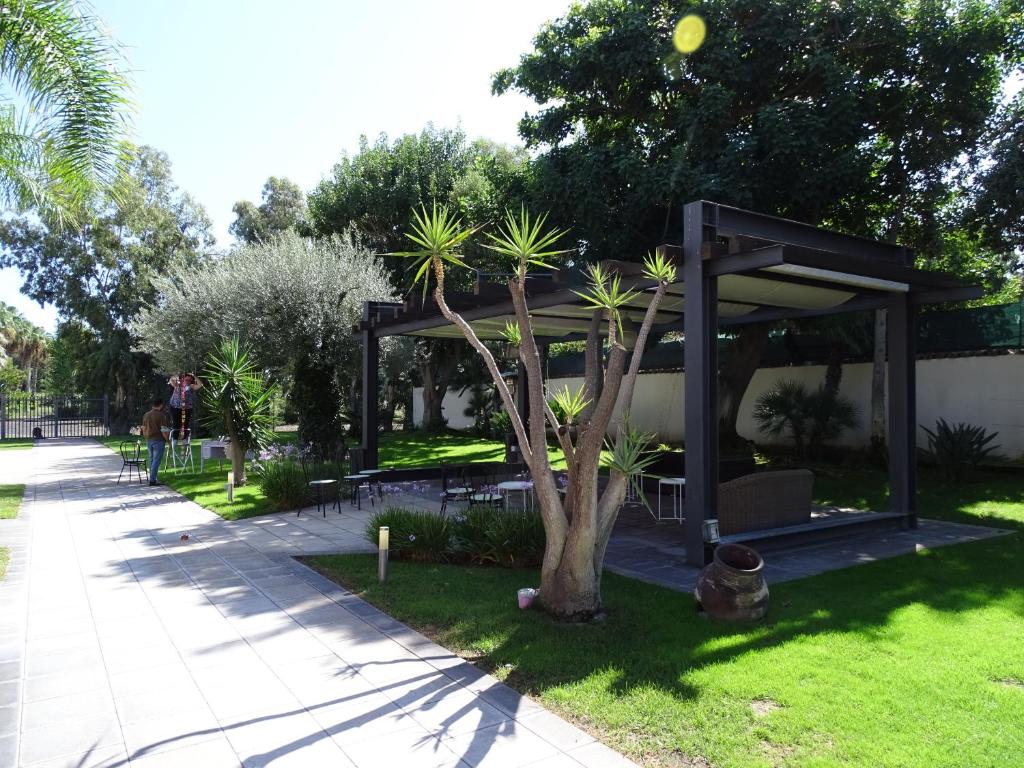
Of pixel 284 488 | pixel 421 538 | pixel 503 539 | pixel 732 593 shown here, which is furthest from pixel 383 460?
pixel 732 593

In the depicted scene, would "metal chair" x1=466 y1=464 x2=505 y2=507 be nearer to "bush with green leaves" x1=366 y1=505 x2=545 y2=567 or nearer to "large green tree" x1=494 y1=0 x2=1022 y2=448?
"bush with green leaves" x1=366 y1=505 x2=545 y2=567

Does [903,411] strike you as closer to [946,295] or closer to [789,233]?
[946,295]

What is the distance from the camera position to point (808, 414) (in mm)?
14531

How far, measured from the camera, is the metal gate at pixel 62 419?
29.6m

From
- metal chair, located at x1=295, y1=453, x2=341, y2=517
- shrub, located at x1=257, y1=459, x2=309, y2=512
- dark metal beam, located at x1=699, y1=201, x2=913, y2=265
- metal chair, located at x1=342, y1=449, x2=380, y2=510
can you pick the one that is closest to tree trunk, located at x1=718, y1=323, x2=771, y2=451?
dark metal beam, located at x1=699, y1=201, x2=913, y2=265

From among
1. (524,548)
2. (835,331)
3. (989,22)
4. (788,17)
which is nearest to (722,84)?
(788,17)

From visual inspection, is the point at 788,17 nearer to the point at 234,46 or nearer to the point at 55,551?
the point at 234,46

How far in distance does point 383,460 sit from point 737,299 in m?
10.8

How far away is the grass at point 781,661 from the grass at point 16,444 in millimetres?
22461

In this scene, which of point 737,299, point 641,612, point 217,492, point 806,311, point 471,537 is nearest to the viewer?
point 641,612

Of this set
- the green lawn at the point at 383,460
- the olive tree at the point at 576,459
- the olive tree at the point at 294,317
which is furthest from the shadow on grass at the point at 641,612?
the olive tree at the point at 294,317

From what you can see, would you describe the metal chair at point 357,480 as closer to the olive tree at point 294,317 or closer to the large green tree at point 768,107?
the olive tree at point 294,317

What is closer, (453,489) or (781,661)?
(781,661)

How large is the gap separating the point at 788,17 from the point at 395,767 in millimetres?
12350
